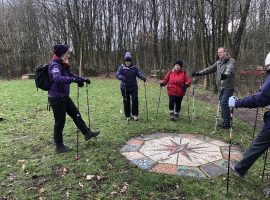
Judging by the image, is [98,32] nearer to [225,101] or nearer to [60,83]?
[225,101]

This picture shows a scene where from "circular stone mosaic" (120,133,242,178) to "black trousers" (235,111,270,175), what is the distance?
0.45m

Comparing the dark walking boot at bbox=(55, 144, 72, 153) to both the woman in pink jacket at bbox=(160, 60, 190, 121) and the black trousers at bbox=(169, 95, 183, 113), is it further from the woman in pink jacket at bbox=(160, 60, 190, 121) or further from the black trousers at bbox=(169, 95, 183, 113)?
the black trousers at bbox=(169, 95, 183, 113)

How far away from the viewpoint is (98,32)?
2877cm

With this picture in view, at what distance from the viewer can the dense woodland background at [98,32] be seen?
25.8 metres

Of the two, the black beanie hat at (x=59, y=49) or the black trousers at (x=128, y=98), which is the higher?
the black beanie hat at (x=59, y=49)

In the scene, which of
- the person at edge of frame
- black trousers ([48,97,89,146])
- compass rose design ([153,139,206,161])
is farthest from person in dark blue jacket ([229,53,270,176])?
black trousers ([48,97,89,146])

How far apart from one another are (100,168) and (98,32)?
24442mm


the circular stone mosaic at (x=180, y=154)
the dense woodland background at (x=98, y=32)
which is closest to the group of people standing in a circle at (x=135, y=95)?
the circular stone mosaic at (x=180, y=154)

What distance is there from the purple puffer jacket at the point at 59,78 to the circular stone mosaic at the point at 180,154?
176 cm

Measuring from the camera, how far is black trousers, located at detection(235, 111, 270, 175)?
4727mm

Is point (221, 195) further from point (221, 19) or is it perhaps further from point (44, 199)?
point (221, 19)

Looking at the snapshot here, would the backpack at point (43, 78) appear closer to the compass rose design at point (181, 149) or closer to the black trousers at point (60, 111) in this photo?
the black trousers at point (60, 111)

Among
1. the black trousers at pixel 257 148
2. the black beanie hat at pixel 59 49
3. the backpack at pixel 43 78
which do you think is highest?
the black beanie hat at pixel 59 49

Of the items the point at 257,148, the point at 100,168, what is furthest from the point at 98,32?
the point at 257,148
